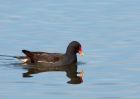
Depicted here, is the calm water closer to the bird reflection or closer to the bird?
the bird reflection

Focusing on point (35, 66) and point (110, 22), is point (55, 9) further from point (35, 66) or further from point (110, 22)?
point (35, 66)

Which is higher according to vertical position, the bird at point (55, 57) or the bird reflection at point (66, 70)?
the bird at point (55, 57)

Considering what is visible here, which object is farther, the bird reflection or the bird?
the bird

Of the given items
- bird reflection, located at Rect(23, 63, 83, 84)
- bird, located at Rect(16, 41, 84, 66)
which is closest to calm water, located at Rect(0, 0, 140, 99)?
bird reflection, located at Rect(23, 63, 83, 84)

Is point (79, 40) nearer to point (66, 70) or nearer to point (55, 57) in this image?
point (55, 57)

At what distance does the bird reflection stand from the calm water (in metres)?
0.16

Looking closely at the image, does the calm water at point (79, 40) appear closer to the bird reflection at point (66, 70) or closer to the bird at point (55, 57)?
the bird reflection at point (66, 70)

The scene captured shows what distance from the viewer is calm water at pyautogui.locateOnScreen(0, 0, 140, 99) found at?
1897cm

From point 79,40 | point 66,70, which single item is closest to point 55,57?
point 66,70

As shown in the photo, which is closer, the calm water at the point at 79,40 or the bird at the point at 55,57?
the calm water at the point at 79,40

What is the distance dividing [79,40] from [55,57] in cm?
201

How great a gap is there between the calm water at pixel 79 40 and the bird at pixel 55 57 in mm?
264

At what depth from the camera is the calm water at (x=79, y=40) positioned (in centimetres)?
1897

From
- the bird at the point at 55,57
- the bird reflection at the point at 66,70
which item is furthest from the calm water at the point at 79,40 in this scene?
the bird at the point at 55,57
